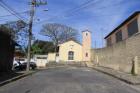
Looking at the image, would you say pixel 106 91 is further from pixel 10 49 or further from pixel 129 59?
pixel 10 49

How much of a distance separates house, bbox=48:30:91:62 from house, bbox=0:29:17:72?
3364 cm

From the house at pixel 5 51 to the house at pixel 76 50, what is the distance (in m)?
33.6

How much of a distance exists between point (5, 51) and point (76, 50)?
1498 inches

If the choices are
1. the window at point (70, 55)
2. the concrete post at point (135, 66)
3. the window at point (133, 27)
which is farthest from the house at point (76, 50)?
the concrete post at point (135, 66)

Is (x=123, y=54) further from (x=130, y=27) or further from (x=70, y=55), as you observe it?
(x=70, y=55)

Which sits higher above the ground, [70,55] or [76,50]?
[76,50]

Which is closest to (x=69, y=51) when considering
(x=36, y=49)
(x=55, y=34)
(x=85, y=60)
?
(x=85, y=60)

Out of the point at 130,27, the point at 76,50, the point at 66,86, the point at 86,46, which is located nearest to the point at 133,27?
the point at 130,27

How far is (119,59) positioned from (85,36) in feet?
105

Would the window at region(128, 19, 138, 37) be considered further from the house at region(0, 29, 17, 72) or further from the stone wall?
the house at region(0, 29, 17, 72)

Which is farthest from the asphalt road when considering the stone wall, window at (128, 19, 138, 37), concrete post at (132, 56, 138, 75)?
window at (128, 19, 138, 37)

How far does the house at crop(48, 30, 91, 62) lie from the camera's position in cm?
6594

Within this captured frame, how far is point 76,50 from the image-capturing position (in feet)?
218

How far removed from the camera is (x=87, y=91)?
580 inches
